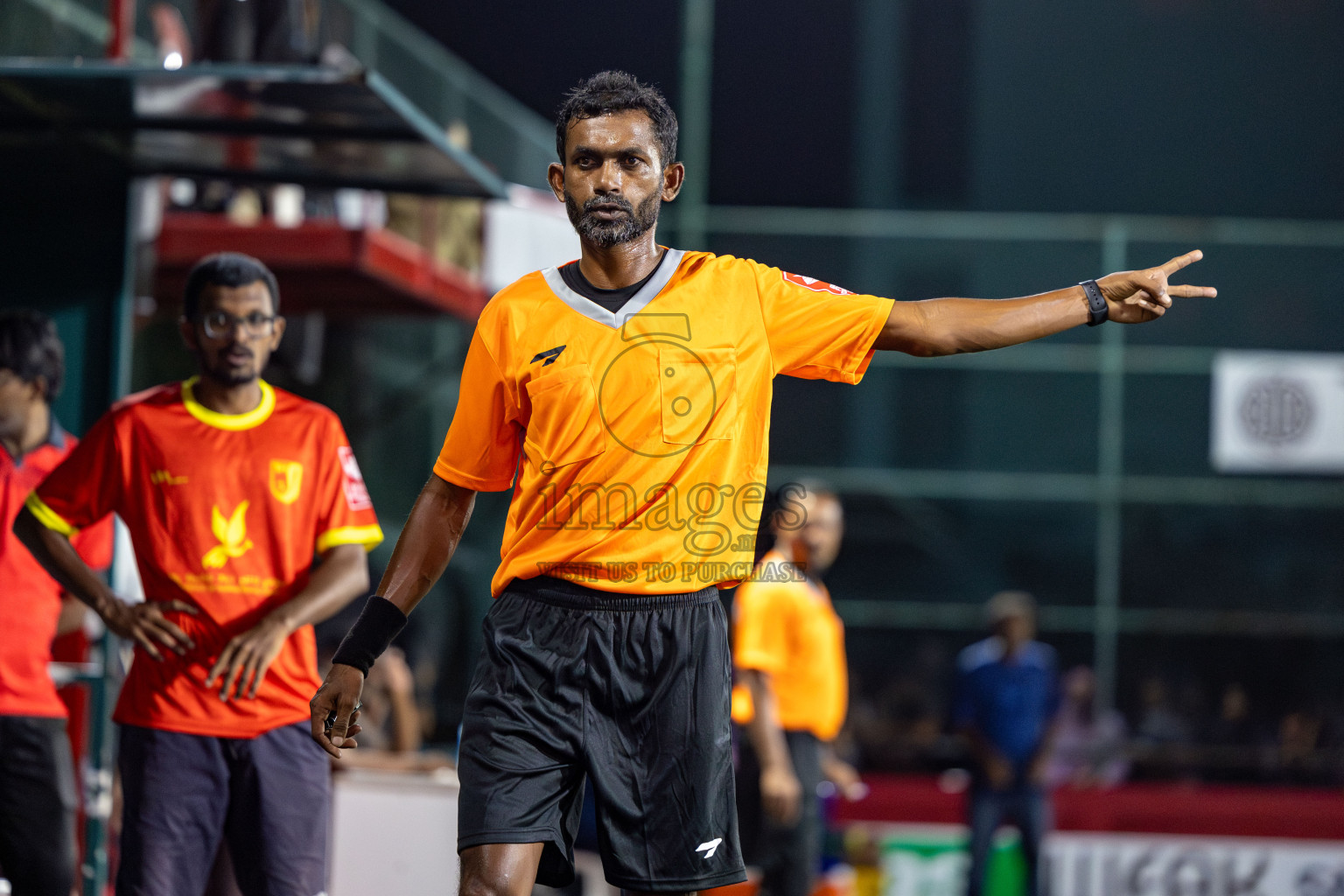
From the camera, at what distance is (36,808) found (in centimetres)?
477

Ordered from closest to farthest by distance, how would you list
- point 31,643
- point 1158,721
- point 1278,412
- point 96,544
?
point 31,643 < point 96,544 < point 1158,721 < point 1278,412

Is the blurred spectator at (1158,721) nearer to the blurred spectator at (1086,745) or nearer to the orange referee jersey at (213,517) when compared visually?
the blurred spectator at (1086,745)

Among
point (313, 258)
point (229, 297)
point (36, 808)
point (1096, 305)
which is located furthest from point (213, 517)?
point (313, 258)

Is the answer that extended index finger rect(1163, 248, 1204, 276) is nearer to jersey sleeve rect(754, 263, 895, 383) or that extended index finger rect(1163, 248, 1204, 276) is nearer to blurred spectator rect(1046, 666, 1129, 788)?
jersey sleeve rect(754, 263, 895, 383)

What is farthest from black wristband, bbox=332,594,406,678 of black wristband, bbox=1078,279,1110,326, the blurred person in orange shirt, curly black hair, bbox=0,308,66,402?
the blurred person in orange shirt

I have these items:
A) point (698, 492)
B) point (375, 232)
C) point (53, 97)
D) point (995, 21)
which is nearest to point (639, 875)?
point (698, 492)

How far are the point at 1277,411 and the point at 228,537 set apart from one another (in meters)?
12.8

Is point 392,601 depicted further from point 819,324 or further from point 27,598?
point 27,598

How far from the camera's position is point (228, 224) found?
9.82 meters

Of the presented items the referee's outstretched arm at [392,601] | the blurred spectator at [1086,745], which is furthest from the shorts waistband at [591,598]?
the blurred spectator at [1086,745]

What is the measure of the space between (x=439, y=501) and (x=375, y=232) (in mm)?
6865

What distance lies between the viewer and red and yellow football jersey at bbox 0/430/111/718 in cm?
488

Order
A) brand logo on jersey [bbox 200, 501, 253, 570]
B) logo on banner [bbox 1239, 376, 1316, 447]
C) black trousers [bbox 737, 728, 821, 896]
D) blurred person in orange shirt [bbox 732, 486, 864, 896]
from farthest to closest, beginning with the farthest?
logo on banner [bbox 1239, 376, 1316, 447], black trousers [bbox 737, 728, 821, 896], blurred person in orange shirt [bbox 732, 486, 864, 896], brand logo on jersey [bbox 200, 501, 253, 570]

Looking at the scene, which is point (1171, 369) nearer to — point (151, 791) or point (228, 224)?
point (228, 224)
